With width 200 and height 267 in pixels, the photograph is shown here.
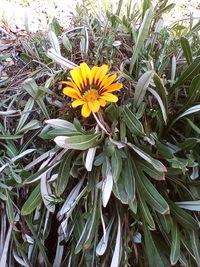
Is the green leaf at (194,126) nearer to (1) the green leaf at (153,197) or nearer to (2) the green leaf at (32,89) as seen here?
(1) the green leaf at (153,197)

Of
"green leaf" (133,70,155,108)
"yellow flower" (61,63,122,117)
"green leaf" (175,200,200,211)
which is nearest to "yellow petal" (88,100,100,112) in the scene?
"yellow flower" (61,63,122,117)

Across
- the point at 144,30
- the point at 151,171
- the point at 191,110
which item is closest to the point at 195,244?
the point at 151,171

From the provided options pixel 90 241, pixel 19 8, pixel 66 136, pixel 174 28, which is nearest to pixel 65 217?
pixel 90 241

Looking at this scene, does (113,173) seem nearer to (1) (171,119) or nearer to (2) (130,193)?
(2) (130,193)

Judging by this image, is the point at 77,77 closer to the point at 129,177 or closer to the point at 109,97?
the point at 109,97

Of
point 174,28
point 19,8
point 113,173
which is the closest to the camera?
point 113,173

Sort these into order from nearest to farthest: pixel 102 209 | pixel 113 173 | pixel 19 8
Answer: pixel 113 173
pixel 102 209
pixel 19 8

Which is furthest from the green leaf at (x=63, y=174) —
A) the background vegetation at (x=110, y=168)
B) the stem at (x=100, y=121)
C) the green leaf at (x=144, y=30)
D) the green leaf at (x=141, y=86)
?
the green leaf at (x=144, y=30)
